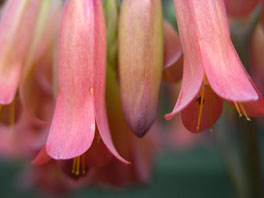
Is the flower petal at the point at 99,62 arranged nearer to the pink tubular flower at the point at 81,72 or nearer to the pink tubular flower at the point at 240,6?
the pink tubular flower at the point at 81,72

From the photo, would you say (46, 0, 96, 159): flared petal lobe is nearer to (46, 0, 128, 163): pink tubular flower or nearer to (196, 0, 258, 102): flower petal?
Answer: (46, 0, 128, 163): pink tubular flower

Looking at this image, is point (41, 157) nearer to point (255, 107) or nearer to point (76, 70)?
point (76, 70)

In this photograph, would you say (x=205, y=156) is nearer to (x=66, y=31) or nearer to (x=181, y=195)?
(x=181, y=195)

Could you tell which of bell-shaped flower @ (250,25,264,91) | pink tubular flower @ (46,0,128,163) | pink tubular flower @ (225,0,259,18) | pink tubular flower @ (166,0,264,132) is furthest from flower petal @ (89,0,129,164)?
bell-shaped flower @ (250,25,264,91)

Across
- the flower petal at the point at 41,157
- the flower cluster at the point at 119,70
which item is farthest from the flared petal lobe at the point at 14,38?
the flower petal at the point at 41,157

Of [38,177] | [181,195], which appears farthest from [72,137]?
[181,195]

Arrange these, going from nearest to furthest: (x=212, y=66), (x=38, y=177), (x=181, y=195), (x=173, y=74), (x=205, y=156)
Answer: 1. (x=212, y=66)
2. (x=173, y=74)
3. (x=38, y=177)
4. (x=181, y=195)
5. (x=205, y=156)
